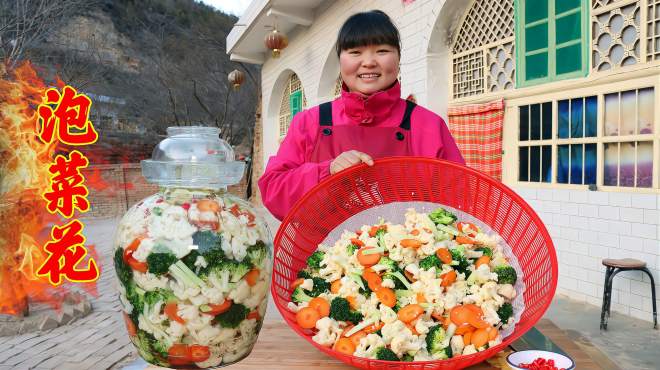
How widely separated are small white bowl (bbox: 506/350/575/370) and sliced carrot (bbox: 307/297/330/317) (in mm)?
495

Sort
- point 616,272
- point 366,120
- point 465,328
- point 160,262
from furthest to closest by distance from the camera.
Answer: point 616,272 < point 366,120 < point 465,328 < point 160,262

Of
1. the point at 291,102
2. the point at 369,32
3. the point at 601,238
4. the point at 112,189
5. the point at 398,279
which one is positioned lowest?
the point at 601,238

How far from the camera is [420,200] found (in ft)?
5.72

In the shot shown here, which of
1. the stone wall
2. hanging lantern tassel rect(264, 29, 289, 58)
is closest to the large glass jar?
hanging lantern tassel rect(264, 29, 289, 58)

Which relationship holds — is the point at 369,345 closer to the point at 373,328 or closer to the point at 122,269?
the point at 373,328

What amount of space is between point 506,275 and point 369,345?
473 millimetres

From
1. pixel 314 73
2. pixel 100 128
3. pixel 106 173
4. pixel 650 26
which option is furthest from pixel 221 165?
pixel 100 128

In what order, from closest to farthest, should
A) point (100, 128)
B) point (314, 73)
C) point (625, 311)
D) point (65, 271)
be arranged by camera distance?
point (625, 311)
point (65, 271)
point (314, 73)
point (100, 128)

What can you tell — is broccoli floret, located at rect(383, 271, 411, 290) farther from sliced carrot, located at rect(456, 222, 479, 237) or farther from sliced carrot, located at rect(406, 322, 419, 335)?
sliced carrot, located at rect(456, 222, 479, 237)

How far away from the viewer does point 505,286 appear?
4.54 ft

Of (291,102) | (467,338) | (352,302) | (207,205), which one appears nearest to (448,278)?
(467,338)

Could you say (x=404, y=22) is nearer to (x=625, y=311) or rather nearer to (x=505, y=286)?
(x=625, y=311)

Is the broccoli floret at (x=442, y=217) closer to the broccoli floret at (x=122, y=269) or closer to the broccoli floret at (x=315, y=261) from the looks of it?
the broccoli floret at (x=315, y=261)

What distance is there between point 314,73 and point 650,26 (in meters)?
7.50
